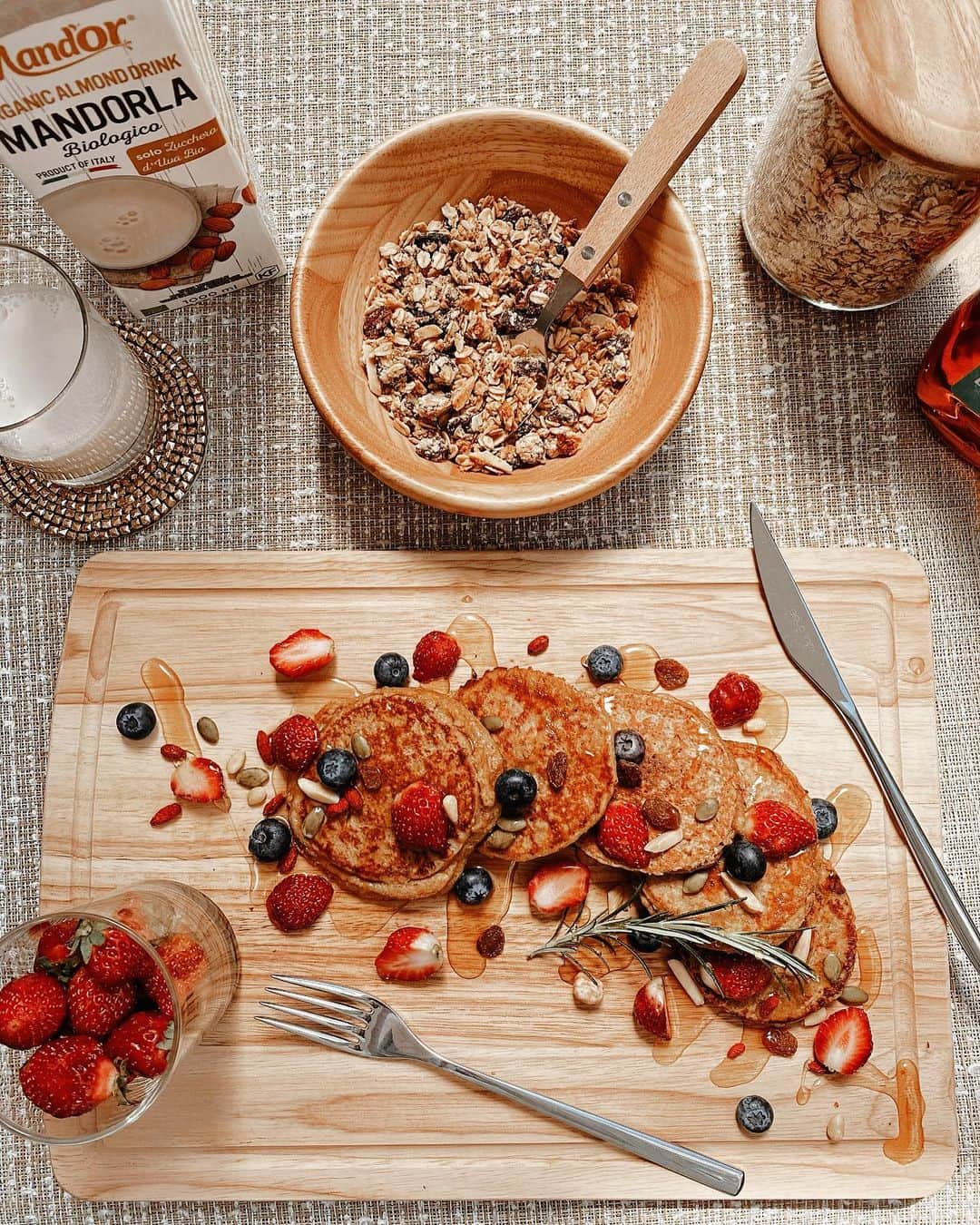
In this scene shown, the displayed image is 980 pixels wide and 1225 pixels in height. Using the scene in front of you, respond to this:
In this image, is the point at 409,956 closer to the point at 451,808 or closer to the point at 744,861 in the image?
the point at 451,808

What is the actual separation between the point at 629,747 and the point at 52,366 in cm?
103

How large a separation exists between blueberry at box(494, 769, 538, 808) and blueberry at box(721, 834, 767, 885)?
303mm

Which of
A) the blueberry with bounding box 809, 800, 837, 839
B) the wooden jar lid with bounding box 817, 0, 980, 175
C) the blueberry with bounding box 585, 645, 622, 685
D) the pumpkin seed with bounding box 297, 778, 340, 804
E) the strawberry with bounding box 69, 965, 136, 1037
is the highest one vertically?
the wooden jar lid with bounding box 817, 0, 980, 175

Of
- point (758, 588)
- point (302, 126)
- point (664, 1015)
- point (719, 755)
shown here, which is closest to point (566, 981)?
point (664, 1015)

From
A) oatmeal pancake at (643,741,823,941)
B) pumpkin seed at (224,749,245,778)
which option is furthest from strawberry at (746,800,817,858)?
pumpkin seed at (224,749,245,778)

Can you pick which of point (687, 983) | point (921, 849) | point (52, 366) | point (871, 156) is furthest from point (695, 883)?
point (52, 366)

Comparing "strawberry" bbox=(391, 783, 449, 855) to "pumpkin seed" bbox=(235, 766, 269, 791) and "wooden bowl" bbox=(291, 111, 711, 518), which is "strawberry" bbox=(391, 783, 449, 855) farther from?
"wooden bowl" bbox=(291, 111, 711, 518)

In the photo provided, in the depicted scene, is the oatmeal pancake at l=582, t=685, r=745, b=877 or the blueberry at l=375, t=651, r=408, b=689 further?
the blueberry at l=375, t=651, r=408, b=689

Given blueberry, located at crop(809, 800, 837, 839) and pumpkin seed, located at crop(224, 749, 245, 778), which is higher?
blueberry, located at crop(809, 800, 837, 839)

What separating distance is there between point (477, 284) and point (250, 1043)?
48.1 inches

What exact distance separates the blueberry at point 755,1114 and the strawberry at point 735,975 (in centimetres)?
17

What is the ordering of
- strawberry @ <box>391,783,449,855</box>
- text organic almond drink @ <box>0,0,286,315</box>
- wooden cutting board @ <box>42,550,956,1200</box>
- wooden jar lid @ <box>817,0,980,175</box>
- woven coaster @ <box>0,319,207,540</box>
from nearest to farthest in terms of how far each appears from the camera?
1. text organic almond drink @ <box>0,0,286,315</box>
2. wooden jar lid @ <box>817,0,980,175</box>
3. strawberry @ <box>391,783,449,855</box>
4. wooden cutting board @ <box>42,550,956,1200</box>
5. woven coaster @ <box>0,319,207,540</box>

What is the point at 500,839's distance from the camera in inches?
57.5

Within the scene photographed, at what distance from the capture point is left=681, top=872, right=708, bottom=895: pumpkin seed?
1450mm
